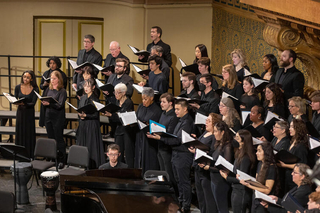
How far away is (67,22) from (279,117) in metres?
6.28

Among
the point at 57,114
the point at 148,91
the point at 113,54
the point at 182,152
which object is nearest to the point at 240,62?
the point at 148,91

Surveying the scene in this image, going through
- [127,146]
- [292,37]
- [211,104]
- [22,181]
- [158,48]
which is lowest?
[22,181]

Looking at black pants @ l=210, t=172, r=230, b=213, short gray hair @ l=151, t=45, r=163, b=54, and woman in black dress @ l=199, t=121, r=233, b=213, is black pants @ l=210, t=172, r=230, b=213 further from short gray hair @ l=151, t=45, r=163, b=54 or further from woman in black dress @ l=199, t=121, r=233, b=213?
short gray hair @ l=151, t=45, r=163, b=54

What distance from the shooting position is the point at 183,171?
6379 millimetres

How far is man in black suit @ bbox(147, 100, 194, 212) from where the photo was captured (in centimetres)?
630

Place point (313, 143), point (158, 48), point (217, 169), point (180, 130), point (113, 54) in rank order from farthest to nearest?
point (113, 54) < point (158, 48) < point (180, 130) < point (217, 169) < point (313, 143)

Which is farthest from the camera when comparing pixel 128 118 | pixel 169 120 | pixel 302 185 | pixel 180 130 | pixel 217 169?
pixel 128 118

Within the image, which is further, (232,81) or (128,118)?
(128,118)

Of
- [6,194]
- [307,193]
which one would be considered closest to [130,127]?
[6,194]

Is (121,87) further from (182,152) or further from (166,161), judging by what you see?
(182,152)

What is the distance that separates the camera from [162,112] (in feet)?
22.4

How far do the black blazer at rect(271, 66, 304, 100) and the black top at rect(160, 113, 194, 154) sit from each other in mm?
1234

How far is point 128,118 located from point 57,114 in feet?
5.46

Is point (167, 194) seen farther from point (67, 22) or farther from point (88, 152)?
point (67, 22)
